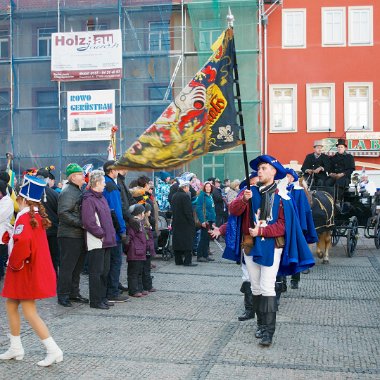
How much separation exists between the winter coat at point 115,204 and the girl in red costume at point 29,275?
143 inches

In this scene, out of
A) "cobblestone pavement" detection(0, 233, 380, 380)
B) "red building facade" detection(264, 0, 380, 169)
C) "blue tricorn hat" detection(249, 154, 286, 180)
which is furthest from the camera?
"red building facade" detection(264, 0, 380, 169)

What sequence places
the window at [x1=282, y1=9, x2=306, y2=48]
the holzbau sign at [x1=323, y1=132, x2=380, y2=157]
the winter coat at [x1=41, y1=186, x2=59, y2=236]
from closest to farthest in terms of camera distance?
the winter coat at [x1=41, y1=186, x2=59, y2=236]
the holzbau sign at [x1=323, y1=132, x2=380, y2=157]
the window at [x1=282, y1=9, x2=306, y2=48]

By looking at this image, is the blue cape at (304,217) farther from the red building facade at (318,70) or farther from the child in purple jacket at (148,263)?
the red building facade at (318,70)

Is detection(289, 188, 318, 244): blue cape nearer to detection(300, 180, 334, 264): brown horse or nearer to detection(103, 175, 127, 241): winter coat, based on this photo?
detection(103, 175, 127, 241): winter coat

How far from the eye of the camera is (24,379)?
257 inches

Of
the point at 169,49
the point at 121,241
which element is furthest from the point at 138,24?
the point at 121,241

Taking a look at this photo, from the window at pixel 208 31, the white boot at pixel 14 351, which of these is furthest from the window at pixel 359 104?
the white boot at pixel 14 351

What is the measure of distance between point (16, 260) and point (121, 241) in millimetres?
4113

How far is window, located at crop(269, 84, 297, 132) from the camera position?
34.4 meters

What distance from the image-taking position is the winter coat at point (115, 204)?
10.9m

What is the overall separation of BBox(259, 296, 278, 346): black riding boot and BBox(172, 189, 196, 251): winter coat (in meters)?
7.96

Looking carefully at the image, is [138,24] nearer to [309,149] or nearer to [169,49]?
[169,49]

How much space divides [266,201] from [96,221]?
294cm

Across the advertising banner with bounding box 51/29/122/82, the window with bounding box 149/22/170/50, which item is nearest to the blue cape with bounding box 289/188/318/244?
the advertising banner with bounding box 51/29/122/82
